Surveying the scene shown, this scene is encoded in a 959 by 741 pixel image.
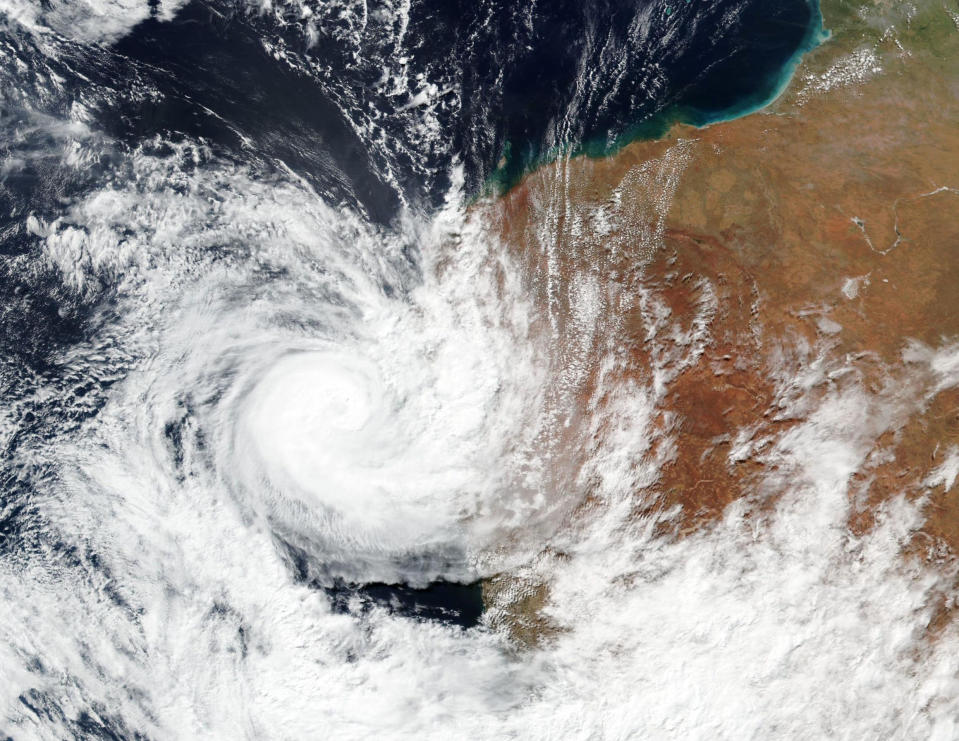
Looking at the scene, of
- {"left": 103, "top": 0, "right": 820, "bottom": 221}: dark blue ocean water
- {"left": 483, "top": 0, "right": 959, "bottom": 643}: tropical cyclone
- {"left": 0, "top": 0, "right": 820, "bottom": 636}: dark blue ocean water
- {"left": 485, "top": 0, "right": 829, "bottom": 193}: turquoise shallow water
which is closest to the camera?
{"left": 483, "top": 0, "right": 959, "bottom": 643}: tropical cyclone

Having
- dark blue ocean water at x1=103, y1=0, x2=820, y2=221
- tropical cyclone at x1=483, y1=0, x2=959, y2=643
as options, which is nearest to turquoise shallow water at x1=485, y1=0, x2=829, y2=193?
dark blue ocean water at x1=103, y1=0, x2=820, y2=221

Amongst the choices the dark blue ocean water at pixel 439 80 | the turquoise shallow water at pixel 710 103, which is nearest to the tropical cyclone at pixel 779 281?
the turquoise shallow water at pixel 710 103

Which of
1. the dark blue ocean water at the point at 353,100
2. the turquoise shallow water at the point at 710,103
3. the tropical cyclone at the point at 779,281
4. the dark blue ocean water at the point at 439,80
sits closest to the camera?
the tropical cyclone at the point at 779,281

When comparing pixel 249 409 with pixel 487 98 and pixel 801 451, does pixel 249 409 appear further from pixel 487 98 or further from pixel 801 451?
pixel 801 451

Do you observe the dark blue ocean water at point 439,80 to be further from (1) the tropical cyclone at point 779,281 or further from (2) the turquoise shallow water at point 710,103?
(1) the tropical cyclone at point 779,281

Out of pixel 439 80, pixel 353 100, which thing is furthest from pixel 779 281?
pixel 353 100

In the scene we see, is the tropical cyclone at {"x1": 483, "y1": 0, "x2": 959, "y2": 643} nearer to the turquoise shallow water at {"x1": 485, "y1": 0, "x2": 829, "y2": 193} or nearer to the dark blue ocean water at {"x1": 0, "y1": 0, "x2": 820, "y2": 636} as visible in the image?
the turquoise shallow water at {"x1": 485, "y1": 0, "x2": 829, "y2": 193}

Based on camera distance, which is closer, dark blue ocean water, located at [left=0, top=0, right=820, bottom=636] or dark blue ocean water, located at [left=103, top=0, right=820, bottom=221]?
dark blue ocean water, located at [left=0, top=0, right=820, bottom=636]

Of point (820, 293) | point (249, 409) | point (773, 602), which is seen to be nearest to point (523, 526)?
point (773, 602)
